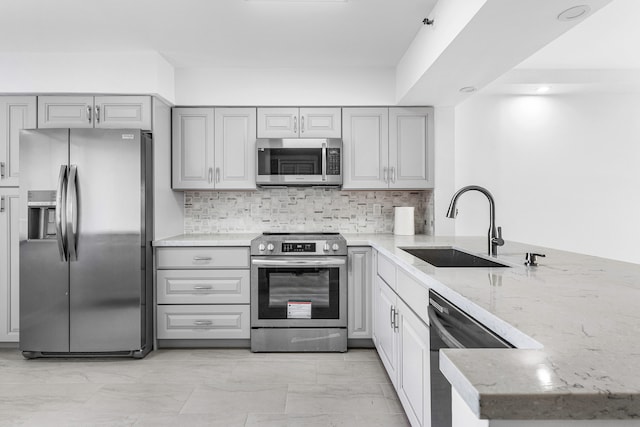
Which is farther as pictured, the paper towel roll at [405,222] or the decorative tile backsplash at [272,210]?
the decorative tile backsplash at [272,210]

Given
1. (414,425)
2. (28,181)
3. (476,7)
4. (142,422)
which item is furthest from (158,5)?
(414,425)

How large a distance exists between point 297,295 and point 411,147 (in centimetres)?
166

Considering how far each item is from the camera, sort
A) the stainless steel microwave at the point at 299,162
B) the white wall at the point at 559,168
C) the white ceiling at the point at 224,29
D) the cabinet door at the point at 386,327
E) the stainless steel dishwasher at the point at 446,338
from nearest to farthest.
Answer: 1. the stainless steel dishwasher at the point at 446,338
2. the cabinet door at the point at 386,327
3. the white ceiling at the point at 224,29
4. the stainless steel microwave at the point at 299,162
5. the white wall at the point at 559,168

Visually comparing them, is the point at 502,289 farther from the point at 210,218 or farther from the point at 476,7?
the point at 210,218

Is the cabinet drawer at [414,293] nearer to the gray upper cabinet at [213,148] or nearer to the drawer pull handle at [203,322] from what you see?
the drawer pull handle at [203,322]

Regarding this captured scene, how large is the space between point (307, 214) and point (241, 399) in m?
1.93

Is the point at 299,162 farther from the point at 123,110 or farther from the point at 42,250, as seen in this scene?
the point at 42,250

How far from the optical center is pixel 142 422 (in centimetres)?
217

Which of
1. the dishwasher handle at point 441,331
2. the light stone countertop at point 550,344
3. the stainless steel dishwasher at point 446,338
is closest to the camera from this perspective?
the light stone countertop at point 550,344

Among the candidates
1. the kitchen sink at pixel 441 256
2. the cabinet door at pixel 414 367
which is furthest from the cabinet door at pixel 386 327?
the kitchen sink at pixel 441 256

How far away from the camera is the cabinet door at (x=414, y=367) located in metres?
1.69

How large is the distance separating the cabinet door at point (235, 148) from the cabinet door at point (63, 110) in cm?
103

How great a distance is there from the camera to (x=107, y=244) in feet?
10.00

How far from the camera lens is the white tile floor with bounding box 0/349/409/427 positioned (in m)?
2.22
